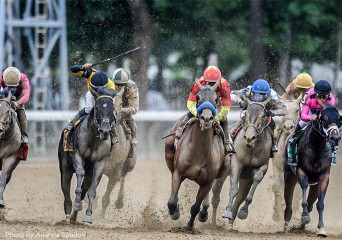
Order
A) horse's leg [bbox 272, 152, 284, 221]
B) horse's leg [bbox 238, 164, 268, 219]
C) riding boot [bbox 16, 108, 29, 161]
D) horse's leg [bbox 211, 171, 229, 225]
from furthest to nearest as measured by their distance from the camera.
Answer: horse's leg [bbox 272, 152, 284, 221] < horse's leg [bbox 211, 171, 229, 225] < riding boot [bbox 16, 108, 29, 161] < horse's leg [bbox 238, 164, 268, 219]

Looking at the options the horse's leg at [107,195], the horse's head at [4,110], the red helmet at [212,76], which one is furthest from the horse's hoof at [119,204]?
the red helmet at [212,76]

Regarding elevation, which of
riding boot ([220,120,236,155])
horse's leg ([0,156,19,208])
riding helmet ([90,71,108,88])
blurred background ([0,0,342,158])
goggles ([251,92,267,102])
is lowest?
horse's leg ([0,156,19,208])

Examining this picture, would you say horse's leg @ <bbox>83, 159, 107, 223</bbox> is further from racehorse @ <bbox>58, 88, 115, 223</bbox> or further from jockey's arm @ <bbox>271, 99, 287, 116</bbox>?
jockey's arm @ <bbox>271, 99, 287, 116</bbox>

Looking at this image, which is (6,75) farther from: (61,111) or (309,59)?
(309,59)

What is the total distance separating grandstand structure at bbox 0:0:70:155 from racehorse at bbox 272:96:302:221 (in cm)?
925

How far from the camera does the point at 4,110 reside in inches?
773

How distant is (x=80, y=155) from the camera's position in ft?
65.4

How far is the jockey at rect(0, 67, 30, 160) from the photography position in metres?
20.5

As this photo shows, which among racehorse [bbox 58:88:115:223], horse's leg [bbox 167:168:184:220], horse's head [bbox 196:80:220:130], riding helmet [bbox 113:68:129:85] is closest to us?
horse's head [bbox 196:80:220:130]

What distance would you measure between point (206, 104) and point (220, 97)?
1.26m

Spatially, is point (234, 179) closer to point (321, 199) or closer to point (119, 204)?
point (321, 199)

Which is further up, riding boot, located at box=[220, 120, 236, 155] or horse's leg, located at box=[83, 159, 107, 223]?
riding boot, located at box=[220, 120, 236, 155]

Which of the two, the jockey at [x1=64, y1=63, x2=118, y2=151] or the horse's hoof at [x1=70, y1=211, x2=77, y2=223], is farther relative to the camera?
the horse's hoof at [x1=70, y1=211, x2=77, y2=223]

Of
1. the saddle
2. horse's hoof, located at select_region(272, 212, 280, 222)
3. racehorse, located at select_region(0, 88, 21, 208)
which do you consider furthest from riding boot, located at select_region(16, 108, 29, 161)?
horse's hoof, located at select_region(272, 212, 280, 222)
